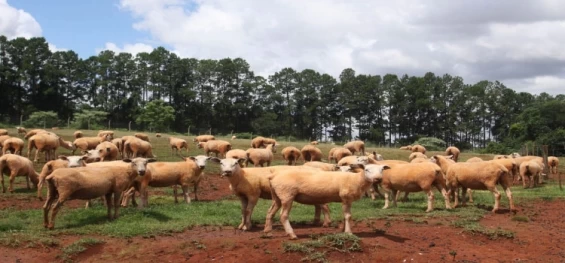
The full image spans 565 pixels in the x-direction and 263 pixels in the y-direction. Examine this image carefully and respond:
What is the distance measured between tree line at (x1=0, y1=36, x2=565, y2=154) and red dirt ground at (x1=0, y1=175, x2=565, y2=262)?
269ft

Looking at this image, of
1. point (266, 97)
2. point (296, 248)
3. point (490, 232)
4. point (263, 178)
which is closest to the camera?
point (296, 248)

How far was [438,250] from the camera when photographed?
43.9 ft

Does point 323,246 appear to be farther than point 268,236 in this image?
No

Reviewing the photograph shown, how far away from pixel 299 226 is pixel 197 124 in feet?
311

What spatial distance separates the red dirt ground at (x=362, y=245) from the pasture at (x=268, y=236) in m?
0.03

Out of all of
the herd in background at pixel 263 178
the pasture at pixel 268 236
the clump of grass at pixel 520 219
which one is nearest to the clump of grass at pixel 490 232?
the pasture at pixel 268 236

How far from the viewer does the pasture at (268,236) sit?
12.6 meters

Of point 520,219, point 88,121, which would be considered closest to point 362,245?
point 520,219

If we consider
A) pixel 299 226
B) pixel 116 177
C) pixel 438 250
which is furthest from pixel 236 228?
pixel 438 250

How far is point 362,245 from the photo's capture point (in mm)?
12781

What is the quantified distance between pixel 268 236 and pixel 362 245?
265 cm

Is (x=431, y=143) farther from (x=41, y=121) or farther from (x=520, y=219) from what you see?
(x=520, y=219)

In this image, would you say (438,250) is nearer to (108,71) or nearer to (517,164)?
(517,164)

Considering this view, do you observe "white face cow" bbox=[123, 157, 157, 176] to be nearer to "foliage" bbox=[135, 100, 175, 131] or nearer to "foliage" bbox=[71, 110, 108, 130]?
"foliage" bbox=[71, 110, 108, 130]
